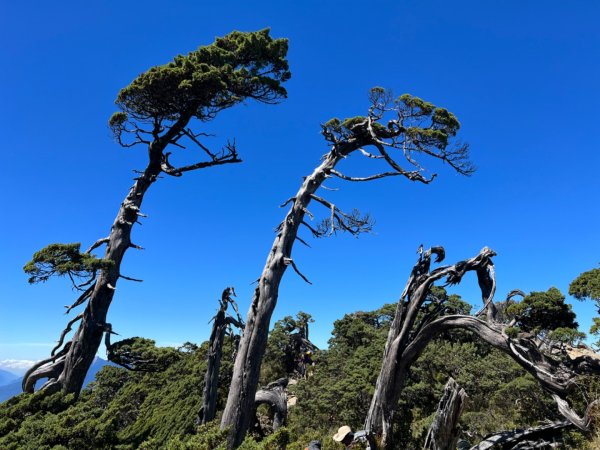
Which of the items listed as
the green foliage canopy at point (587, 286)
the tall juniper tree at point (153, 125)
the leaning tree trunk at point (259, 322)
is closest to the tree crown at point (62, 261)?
the tall juniper tree at point (153, 125)

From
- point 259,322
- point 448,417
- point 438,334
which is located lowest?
point 448,417

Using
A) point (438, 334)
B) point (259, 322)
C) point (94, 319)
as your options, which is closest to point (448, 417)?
point (438, 334)

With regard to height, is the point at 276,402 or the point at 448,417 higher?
the point at 448,417

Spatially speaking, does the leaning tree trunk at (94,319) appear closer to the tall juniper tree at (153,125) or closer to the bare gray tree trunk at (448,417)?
the tall juniper tree at (153,125)

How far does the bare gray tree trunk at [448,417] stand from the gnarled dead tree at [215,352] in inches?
192

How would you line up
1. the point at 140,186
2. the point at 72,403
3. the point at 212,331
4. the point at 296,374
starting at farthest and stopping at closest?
1. the point at 296,374
2. the point at 140,186
3. the point at 212,331
4. the point at 72,403

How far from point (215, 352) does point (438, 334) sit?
5.23 metres

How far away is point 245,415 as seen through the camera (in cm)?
689

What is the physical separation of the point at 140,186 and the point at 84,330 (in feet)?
14.8

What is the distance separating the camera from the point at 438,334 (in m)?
7.61

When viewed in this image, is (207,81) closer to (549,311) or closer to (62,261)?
(62,261)

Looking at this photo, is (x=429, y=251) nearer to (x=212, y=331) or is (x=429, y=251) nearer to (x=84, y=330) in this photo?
(x=212, y=331)

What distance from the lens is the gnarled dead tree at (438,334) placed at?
6238mm

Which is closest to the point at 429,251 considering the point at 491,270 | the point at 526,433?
the point at 491,270
